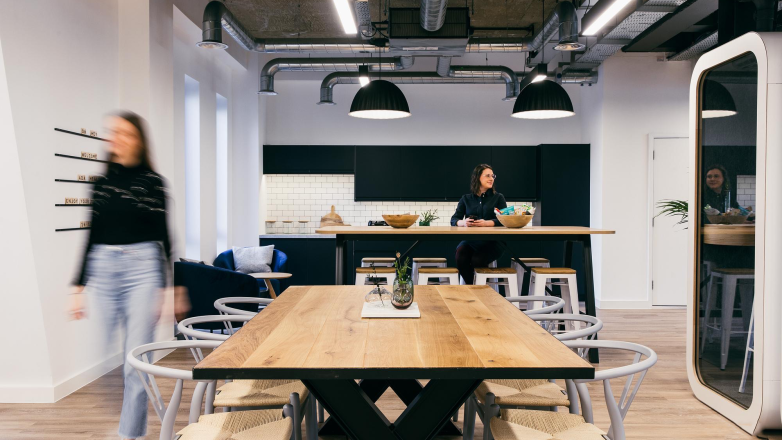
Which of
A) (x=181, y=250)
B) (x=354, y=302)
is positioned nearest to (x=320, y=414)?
(x=354, y=302)

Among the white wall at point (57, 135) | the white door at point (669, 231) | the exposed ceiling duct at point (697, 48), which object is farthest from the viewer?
the white door at point (669, 231)

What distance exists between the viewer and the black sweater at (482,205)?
579 centimetres

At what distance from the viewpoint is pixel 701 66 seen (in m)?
3.76

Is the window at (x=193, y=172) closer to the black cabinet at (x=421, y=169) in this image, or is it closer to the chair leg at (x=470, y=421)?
the black cabinet at (x=421, y=169)

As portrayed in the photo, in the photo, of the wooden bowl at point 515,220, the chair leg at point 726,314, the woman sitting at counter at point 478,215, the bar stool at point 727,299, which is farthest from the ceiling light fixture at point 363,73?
the chair leg at point 726,314

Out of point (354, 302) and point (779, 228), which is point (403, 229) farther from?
point (779, 228)

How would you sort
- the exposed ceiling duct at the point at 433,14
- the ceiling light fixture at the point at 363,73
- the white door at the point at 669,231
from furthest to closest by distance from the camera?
the white door at the point at 669,231
the ceiling light fixture at the point at 363,73
the exposed ceiling duct at the point at 433,14

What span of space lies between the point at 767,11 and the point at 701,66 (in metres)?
0.52

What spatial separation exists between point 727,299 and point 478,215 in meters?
2.63

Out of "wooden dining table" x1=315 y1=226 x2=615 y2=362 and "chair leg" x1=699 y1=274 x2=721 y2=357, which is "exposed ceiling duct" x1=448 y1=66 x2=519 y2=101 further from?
"chair leg" x1=699 y1=274 x2=721 y2=357

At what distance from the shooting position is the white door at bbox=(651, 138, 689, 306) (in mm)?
7398

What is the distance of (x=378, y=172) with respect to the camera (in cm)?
840

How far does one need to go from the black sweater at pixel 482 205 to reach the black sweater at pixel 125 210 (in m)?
3.40

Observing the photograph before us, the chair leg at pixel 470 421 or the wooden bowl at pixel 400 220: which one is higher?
the wooden bowl at pixel 400 220
